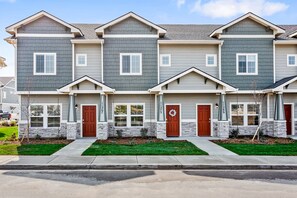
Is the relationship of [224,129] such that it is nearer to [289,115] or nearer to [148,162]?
[289,115]

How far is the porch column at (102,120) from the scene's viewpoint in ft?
59.6

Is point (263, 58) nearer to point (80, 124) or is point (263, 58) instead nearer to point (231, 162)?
point (231, 162)

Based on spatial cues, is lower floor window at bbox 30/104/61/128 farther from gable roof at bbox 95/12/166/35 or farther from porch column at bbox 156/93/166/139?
porch column at bbox 156/93/166/139

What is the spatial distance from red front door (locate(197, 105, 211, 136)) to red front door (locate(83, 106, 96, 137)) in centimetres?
744

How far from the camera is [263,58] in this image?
66.0 feet

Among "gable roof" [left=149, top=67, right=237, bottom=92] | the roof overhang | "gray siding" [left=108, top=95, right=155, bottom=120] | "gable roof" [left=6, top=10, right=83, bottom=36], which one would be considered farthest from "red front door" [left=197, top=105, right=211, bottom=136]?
"gable roof" [left=6, top=10, right=83, bottom=36]

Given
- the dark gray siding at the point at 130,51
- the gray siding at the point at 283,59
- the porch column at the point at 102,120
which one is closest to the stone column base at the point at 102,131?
the porch column at the point at 102,120

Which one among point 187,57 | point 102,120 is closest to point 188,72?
point 187,57

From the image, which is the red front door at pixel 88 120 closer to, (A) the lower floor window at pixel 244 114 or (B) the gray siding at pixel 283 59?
(A) the lower floor window at pixel 244 114

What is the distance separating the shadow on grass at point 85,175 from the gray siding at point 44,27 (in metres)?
12.2

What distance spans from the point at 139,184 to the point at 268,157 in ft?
21.6

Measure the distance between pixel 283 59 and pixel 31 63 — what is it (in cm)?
1791

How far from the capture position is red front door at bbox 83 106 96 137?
63.8 feet

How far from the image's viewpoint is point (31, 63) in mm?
18953
